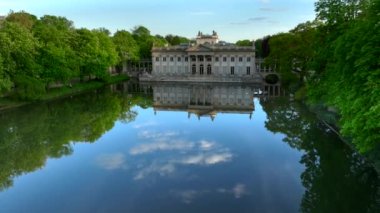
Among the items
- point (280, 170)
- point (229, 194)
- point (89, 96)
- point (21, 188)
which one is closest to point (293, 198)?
point (229, 194)

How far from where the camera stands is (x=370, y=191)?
1800 centimetres

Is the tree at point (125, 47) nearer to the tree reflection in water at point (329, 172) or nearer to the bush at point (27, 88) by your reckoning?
the bush at point (27, 88)

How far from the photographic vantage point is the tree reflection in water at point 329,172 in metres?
17.0

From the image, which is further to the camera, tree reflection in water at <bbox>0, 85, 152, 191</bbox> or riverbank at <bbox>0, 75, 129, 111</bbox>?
riverbank at <bbox>0, 75, 129, 111</bbox>

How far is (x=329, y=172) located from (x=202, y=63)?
7194 cm

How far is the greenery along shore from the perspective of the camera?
16.9m

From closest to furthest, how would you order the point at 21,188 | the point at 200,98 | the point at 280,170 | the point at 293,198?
the point at 293,198 < the point at 21,188 < the point at 280,170 < the point at 200,98

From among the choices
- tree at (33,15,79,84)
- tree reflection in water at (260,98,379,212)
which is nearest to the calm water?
tree reflection in water at (260,98,379,212)

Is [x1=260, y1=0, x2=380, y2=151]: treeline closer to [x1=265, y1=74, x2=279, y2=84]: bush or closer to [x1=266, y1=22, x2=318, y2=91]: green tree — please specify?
Answer: [x1=266, y1=22, x2=318, y2=91]: green tree

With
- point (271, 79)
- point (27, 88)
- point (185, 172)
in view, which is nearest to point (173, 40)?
point (271, 79)

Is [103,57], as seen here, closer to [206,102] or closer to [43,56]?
[43,56]

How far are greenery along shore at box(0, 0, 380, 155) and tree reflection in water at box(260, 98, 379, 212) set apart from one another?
1.62 metres

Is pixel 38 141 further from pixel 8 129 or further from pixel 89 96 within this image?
pixel 89 96

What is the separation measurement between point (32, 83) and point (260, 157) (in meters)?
29.5
